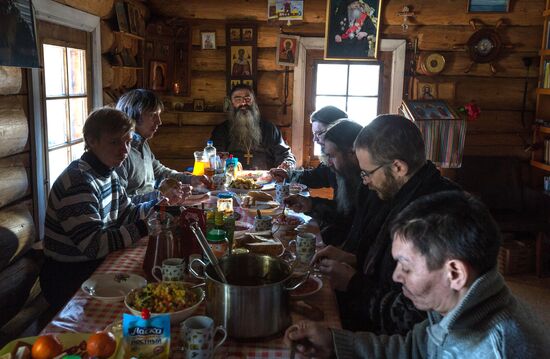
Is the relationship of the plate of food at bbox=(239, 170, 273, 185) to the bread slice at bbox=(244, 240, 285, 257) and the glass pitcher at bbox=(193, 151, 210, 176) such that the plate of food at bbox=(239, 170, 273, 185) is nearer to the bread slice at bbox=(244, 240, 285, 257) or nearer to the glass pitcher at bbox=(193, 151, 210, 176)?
the glass pitcher at bbox=(193, 151, 210, 176)

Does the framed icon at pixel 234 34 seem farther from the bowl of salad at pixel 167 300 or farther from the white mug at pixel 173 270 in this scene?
the bowl of salad at pixel 167 300

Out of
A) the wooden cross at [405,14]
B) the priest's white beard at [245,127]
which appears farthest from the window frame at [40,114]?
the wooden cross at [405,14]

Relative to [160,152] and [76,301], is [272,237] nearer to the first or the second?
[76,301]

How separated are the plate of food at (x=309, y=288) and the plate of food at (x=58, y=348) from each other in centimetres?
66

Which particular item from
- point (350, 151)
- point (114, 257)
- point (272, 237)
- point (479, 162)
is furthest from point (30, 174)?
point (479, 162)

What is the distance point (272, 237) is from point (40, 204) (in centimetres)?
153

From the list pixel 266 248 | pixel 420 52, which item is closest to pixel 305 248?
pixel 266 248

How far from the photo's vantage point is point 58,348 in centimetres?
128

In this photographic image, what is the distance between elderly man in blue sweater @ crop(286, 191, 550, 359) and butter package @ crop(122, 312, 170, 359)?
Answer: 1.98 ft

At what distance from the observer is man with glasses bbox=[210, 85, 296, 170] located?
502cm

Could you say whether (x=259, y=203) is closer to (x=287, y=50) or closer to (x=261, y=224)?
(x=261, y=224)

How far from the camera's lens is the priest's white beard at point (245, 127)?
499 centimetres

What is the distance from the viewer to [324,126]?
3.96m

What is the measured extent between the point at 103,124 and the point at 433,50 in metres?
3.74
